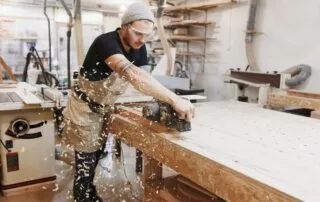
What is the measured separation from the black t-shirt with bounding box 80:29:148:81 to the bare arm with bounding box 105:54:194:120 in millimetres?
78

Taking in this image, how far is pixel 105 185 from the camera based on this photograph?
7.73 feet

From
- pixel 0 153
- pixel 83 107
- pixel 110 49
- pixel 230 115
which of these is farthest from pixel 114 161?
pixel 110 49

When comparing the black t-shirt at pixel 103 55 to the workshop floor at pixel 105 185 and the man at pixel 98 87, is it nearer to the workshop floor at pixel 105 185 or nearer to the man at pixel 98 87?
the man at pixel 98 87

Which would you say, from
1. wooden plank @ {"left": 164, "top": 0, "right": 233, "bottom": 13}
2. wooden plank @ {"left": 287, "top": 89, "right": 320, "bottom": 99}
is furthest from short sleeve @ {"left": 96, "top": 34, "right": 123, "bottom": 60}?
wooden plank @ {"left": 164, "top": 0, "right": 233, "bottom": 13}

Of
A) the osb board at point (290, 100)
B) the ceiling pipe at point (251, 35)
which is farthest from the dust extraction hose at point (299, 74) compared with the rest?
the osb board at point (290, 100)

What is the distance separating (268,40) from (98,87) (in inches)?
106

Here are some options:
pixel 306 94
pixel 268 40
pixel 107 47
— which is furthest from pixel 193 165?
pixel 268 40

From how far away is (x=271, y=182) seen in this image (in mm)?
813

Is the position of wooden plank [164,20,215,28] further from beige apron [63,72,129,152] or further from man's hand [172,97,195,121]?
man's hand [172,97,195,121]

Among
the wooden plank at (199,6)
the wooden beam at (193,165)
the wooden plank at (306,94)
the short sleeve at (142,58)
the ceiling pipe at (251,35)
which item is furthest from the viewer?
the wooden plank at (199,6)

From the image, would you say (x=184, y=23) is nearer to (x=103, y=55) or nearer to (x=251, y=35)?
(x=251, y=35)

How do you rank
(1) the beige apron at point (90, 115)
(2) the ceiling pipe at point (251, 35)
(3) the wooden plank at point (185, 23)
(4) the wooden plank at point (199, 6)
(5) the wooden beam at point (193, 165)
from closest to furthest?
(5) the wooden beam at point (193, 165) → (1) the beige apron at point (90, 115) → (2) the ceiling pipe at point (251, 35) → (4) the wooden plank at point (199, 6) → (3) the wooden plank at point (185, 23)

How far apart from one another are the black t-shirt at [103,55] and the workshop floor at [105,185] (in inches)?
38.5

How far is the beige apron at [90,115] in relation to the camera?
5.55ft
